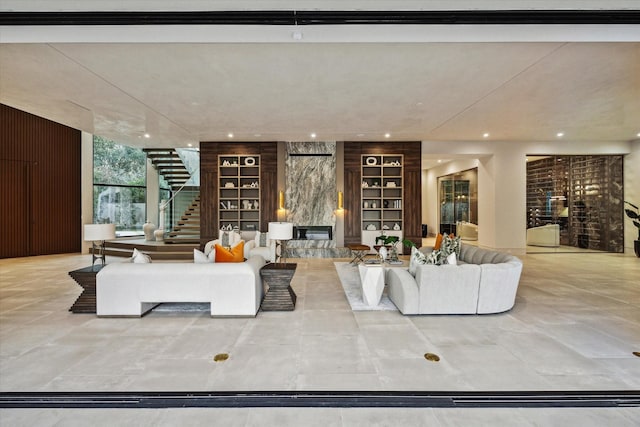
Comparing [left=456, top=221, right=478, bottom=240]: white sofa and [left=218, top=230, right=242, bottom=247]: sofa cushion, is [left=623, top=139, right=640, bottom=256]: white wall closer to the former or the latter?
[left=456, top=221, right=478, bottom=240]: white sofa

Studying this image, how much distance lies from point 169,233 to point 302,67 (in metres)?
7.51

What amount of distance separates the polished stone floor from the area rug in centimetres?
16

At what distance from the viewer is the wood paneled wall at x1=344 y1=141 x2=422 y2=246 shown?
9516 millimetres

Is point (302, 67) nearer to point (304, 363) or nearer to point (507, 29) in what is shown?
point (507, 29)

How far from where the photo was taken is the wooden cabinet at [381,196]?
31.3 feet

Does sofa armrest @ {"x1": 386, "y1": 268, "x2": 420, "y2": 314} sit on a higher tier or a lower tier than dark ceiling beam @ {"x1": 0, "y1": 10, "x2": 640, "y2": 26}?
lower

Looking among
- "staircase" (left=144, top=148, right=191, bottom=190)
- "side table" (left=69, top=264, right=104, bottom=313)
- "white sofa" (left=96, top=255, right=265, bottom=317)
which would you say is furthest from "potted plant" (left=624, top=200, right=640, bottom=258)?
"staircase" (left=144, top=148, right=191, bottom=190)

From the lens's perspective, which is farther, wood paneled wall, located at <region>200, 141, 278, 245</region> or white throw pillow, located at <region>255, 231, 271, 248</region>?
wood paneled wall, located at <region>200, 141, 278, 245</region>

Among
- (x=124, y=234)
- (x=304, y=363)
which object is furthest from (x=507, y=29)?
(x=124, y=234)

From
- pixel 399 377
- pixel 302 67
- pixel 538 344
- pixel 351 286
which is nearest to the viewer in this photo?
pixel 399 377

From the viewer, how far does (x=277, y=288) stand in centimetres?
441

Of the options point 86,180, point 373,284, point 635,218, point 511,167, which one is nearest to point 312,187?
point 373,284

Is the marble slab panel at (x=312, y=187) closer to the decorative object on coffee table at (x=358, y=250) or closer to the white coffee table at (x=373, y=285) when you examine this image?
the decorative object on coffee table at (x=358, y=250)

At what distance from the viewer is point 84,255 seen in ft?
31.9
